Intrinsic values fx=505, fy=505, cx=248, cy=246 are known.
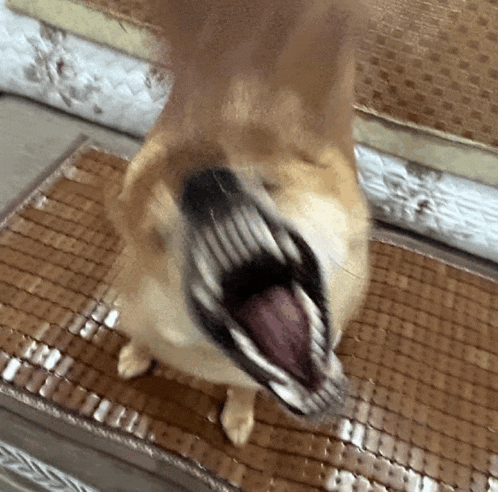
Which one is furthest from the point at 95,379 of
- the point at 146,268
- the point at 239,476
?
the point at 146,268

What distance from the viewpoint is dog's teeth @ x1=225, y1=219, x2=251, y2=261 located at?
215 millimetres

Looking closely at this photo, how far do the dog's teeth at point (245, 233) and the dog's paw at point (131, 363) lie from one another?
1.44ft

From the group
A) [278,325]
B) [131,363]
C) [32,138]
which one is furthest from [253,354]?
[32,138]

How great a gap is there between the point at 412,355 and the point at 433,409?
74mm

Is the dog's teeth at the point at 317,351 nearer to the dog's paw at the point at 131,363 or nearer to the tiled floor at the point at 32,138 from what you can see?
the dog's paw at the point at 131,363

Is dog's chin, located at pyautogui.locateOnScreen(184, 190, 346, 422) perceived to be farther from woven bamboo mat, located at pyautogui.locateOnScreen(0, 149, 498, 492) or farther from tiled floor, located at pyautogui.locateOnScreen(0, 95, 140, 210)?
tiled floor, located at pyautogui.locateOnScreen(0, 95, 140, 210)

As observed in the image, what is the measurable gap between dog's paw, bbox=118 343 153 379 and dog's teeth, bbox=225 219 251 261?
437 mm

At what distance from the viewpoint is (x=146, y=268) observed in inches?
11.7

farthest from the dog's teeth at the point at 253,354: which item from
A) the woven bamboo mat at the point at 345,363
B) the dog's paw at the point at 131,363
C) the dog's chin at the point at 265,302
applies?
the dog's paw at the point at 131,363

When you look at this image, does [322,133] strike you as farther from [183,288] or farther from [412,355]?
[412,355]

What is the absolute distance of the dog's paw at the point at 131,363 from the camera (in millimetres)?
618

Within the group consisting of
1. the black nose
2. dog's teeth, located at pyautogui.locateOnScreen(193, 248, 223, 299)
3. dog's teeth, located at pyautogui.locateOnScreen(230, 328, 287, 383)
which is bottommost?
dog's teeth, located at pyautogui.locateOnScreen(230, 328, 287, 383)

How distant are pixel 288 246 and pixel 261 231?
2cm

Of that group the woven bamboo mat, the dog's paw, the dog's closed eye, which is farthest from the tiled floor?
the dog's closed eye
